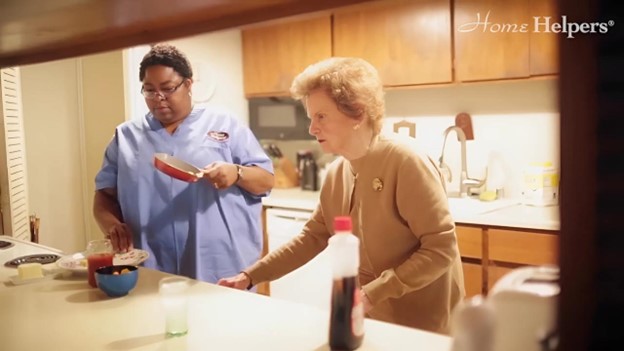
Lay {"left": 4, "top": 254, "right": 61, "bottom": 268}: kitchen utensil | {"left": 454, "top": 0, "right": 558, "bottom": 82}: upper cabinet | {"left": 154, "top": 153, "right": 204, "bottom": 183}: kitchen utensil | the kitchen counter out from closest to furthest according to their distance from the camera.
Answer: the kitchen counter
{"left": 154, "top": 153, "right": 204, "bottom": 183}: kitchen utensil
{"left": 4, "top": 254, "right": 61, "bottom": 268}: kitchen utensil
{"left": 454, "top": 0, "right": 558, "bottom": 82}: upper cabinet

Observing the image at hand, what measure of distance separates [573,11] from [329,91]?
88cm

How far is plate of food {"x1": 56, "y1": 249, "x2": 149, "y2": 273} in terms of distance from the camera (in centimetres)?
138

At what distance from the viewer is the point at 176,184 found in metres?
1.60

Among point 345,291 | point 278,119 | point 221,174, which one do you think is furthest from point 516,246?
point 278,119

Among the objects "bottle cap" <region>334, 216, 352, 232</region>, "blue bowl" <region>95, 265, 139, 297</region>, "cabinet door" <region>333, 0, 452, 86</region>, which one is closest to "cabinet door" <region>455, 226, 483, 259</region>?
"cabinet door" <region>333, 0, 452, 86</region>

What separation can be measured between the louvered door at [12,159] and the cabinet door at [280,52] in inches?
56.5

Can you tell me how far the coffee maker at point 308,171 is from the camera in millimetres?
3326

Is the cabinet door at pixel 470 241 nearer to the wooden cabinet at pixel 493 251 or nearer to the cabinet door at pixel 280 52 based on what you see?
the wooden cabinet at pixel 493 251

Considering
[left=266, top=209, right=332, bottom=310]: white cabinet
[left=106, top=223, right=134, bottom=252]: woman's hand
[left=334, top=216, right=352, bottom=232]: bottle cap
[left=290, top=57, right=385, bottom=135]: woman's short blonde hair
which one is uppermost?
[left=290, top=57, right=385, bottom=135]: woman's short blonde hair

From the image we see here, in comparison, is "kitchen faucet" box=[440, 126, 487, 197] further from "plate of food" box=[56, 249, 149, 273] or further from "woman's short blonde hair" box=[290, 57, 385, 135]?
"plate of food" box=[56, 249, 149, 273]

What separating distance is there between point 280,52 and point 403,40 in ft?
2.74

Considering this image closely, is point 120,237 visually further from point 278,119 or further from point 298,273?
point 278,119

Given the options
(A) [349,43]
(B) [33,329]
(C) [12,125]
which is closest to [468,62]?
(A) [349,43]

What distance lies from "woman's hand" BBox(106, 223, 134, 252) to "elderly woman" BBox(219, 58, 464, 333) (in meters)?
0.41
